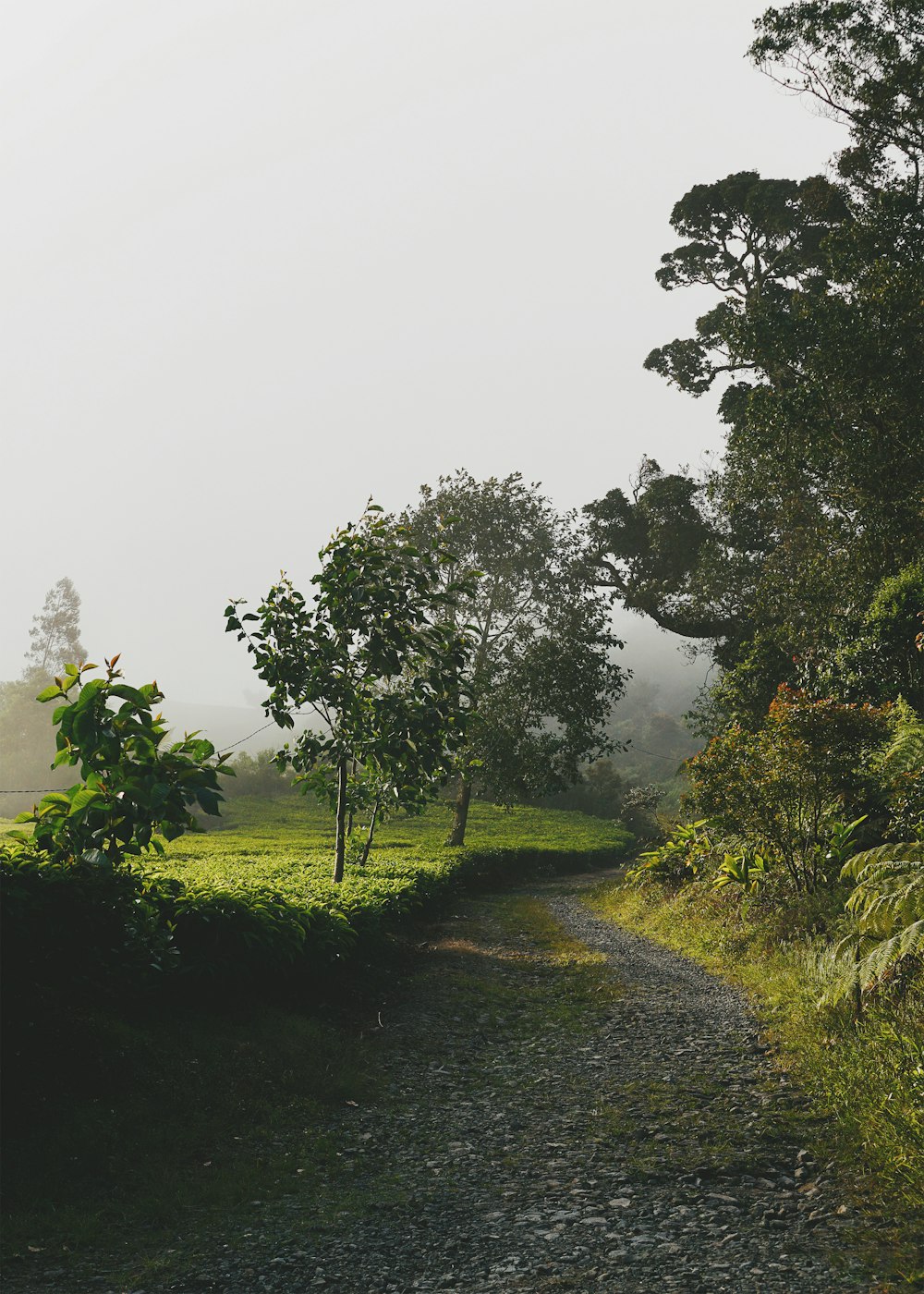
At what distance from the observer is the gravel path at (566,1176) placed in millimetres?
3346

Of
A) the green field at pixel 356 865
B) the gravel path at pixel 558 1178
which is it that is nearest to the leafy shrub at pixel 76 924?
the gravel path at pixel 558 1178

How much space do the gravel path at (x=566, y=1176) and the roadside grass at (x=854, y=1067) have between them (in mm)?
166

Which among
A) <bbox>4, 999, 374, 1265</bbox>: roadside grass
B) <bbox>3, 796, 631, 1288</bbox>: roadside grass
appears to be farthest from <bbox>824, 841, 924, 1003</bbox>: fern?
<bbox>4, 999, 374, 1265</bbox>: roadside grass

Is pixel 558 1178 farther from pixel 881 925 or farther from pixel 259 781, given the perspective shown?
pixel 259 781

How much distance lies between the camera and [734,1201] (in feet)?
12.8

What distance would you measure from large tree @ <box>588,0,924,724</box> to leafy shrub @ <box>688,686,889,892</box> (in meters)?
5.11

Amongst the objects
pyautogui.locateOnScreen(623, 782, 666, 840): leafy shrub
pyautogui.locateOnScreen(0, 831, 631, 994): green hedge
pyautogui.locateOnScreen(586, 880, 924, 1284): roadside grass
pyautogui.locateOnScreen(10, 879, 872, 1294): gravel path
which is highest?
pyautogui.locateOnScreen(0, 831, 631, 994): green hedge

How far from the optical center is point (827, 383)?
52.6ft

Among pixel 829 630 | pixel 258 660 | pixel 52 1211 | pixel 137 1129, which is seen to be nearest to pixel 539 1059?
pixel 137 1129

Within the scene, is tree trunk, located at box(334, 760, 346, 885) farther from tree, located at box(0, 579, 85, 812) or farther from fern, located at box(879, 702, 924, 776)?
tree, located at box(0, 579, 85, 812)

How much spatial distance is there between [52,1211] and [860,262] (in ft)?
62.0

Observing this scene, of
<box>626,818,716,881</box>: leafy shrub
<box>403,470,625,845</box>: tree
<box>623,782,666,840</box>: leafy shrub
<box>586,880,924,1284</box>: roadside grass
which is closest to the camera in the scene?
<box>586,880,924,1284</box>: roadside grass

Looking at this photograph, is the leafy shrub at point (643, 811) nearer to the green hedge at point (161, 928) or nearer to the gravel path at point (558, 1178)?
the green hedge at point (161, 928)

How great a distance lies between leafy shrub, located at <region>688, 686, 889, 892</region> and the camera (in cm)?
977
